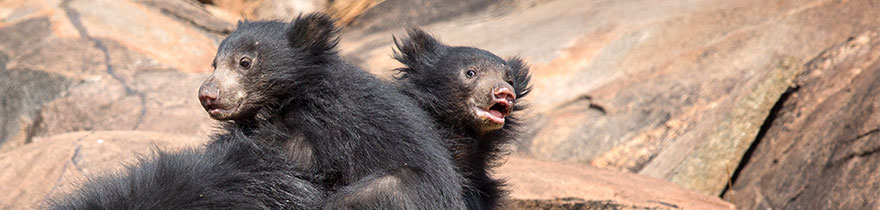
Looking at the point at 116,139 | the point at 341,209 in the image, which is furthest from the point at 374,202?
the point at 116,139

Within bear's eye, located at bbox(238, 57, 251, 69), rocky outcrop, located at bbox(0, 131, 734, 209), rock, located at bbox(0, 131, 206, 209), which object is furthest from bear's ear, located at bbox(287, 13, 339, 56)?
rocky outcrop, located at bbox(0, 131, 734, 209)

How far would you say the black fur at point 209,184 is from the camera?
318 centimetres

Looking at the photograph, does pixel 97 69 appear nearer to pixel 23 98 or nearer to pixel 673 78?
pixel 23 98

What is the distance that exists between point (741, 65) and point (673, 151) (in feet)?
3.65

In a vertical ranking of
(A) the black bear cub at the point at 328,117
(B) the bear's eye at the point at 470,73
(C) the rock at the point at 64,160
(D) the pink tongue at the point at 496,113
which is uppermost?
(A) the black bear cub at the point at 328,117

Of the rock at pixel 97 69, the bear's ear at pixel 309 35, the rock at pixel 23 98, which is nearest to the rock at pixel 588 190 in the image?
the bear's ear at pixel 309 35

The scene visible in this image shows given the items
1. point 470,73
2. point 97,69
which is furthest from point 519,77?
point 97,69

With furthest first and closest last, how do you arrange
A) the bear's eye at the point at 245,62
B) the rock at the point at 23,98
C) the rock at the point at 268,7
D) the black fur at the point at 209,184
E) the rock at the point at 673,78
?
the rock at the point at 268,7
the rock at the point at 23,98
the rock at the point at 673,78
the bear's eye at the point at 245,62
the black fur at the point at 209,184

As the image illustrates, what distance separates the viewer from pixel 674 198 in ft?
19.4

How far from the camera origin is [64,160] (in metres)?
5.69

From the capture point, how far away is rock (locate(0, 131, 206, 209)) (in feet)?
17.2

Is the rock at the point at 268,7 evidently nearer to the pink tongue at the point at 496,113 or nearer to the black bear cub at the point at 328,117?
the pink tongue at the point at 496,113

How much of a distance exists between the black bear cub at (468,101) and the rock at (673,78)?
111 inches

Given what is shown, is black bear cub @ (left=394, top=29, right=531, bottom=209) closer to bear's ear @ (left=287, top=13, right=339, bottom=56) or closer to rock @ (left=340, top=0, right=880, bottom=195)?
bear's ear @ (left=287, top=13, right=339, bottom=56)
